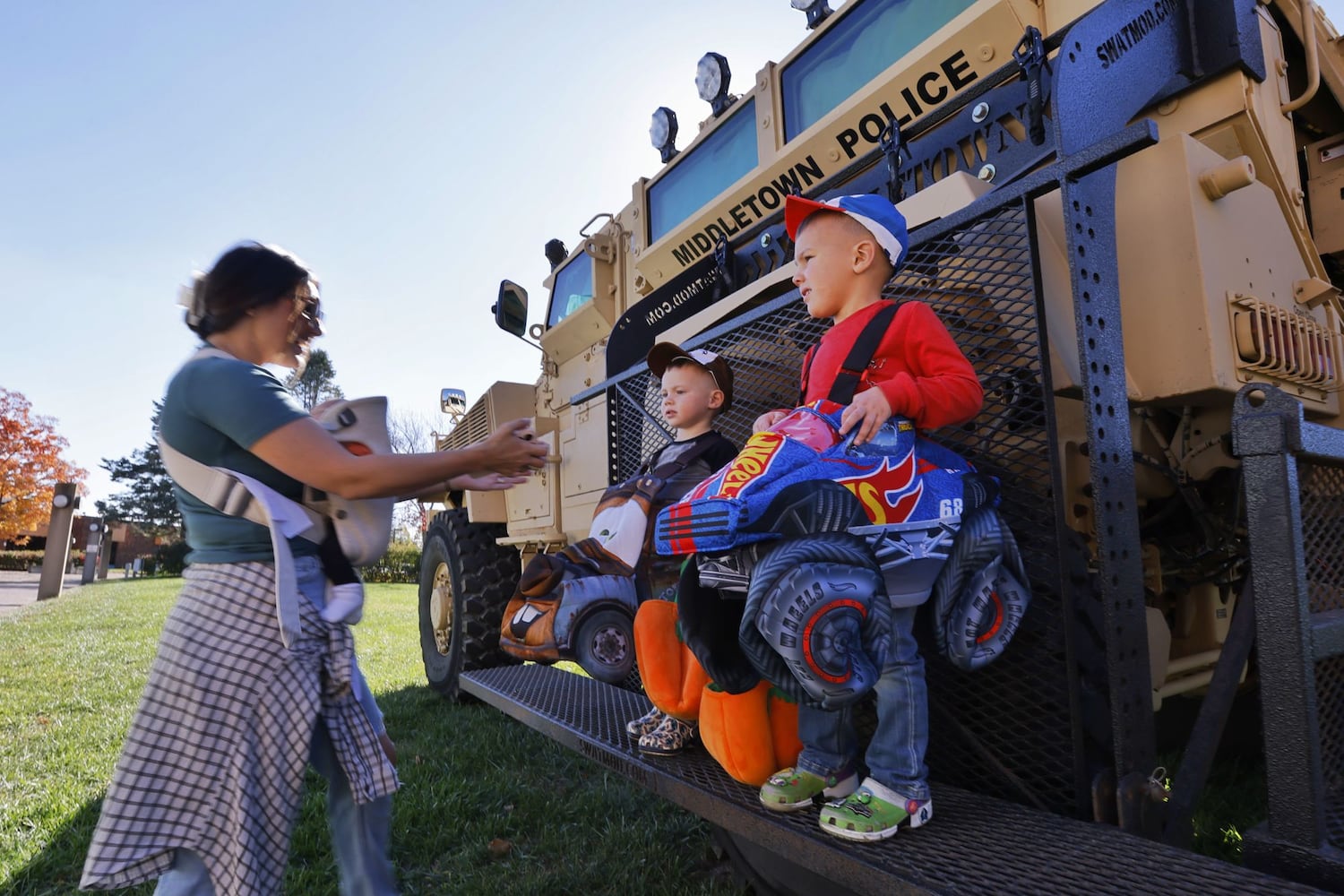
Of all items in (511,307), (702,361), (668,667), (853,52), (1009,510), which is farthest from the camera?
(511,307)

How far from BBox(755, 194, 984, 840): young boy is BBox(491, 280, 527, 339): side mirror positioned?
10.5 ft

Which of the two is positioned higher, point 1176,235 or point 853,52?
point 853,52

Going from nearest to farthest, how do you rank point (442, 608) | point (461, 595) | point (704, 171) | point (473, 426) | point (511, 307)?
point (704, 171)
point (461, 595)
point (511, 307)
point (442, 608)
point (473, 426)

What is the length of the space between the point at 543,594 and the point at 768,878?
1.03m

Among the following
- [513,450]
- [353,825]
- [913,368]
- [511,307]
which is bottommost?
[353,825]

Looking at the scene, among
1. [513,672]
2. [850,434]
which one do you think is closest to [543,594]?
[513,672]

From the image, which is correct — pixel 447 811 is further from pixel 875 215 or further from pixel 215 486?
pixel 875 215

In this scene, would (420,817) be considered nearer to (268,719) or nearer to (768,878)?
(768,878)

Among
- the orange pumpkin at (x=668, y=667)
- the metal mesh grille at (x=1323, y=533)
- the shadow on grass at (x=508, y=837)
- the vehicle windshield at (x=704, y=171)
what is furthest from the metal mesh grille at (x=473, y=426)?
the metal mesh grille at (x=1323, y=533)

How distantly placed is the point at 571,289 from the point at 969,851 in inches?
176

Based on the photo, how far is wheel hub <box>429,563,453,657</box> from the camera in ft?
16.0

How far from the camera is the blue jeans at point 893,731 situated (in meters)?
1.47

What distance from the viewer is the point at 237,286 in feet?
4.80

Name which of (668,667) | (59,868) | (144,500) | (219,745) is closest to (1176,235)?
(668,667)
